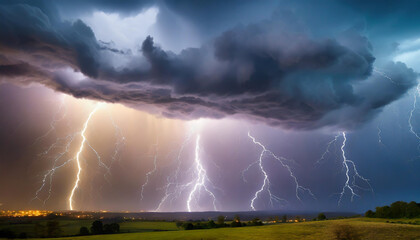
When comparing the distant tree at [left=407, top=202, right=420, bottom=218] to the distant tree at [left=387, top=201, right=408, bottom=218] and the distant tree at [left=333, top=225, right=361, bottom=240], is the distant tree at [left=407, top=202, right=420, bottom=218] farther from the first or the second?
the distant tree at [left=333, top=225, right=361, bottom=240]

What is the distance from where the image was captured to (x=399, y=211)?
61281 millimetres

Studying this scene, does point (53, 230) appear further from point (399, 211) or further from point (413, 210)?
point (413, 210)

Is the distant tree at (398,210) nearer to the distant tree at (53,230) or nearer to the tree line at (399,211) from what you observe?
the tree line at (399,211)

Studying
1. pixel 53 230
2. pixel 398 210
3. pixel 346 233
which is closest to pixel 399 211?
pixel 398 210

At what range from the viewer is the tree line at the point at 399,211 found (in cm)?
5953

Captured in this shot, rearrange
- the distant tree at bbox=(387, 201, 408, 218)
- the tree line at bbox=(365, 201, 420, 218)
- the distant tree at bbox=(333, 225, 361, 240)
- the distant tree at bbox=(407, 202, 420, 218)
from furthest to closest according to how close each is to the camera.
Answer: the distant tree at bbox=(387, 201, 408, 218) → the tree line at bbox=(365, 201, 420, 218) → the distant tree at bbox=(407, 202, 420, 218) → the distant tree at bbox=(333, 225, 361, 240)

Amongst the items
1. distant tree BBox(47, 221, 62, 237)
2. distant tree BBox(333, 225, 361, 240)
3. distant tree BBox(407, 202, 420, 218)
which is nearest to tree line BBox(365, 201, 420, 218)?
distant tree BBox(407, 202, 420, 218)

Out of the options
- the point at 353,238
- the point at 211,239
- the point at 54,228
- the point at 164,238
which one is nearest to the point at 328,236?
the point at 353,238

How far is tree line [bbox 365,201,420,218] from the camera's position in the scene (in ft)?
195

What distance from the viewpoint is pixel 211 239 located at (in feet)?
119

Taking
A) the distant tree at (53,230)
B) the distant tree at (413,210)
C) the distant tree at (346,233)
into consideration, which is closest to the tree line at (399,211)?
the distant tree at (413,210)

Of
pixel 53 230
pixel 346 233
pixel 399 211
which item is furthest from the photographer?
pixel 399 211

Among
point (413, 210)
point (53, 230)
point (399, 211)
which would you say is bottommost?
point (53, 230)

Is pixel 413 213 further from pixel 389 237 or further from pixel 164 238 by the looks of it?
pixel 164 238
